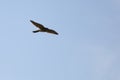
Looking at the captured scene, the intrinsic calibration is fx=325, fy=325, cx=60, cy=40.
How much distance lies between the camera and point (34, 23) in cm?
7525

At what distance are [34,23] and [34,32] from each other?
3.72m

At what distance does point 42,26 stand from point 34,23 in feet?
11.3

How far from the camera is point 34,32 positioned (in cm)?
7838

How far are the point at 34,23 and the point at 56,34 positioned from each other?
6479mm

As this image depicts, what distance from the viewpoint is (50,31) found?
79062 mm

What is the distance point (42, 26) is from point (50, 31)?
7.88 feet

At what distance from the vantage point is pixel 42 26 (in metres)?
78.2

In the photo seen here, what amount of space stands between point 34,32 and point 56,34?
5.33 metres

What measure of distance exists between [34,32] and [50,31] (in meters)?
3.91

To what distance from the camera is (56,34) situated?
78.4m

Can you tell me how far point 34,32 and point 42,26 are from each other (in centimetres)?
242

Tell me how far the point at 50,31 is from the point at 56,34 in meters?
1.76
